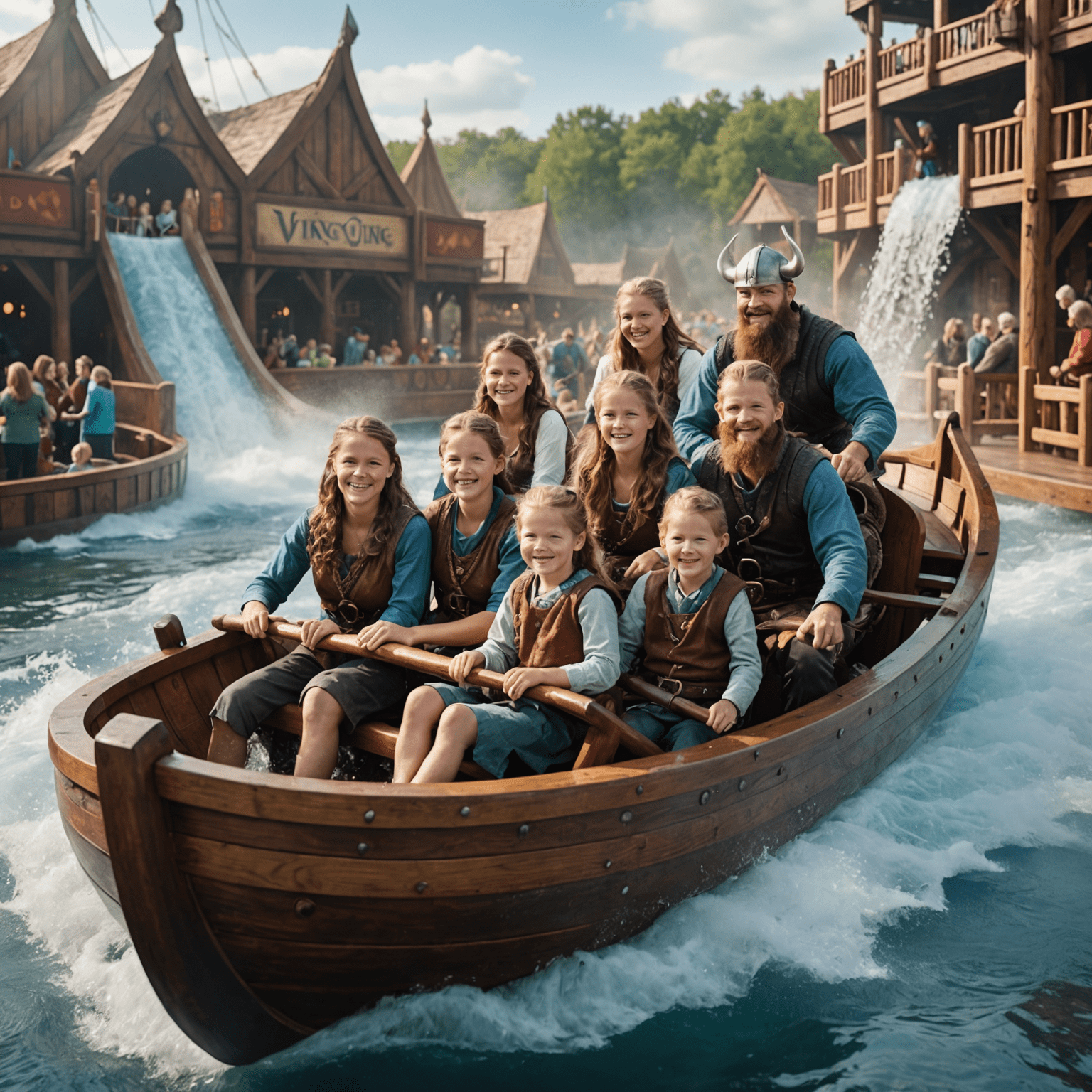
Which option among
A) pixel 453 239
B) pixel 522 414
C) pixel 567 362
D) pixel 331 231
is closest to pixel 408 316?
pixel 453 239

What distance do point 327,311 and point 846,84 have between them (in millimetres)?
9277

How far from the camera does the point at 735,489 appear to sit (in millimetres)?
3855

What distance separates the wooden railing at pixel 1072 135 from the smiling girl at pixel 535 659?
9.97 meters

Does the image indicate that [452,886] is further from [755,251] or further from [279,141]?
[279,141]

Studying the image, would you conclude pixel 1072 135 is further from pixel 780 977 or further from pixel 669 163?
pixel 669 163

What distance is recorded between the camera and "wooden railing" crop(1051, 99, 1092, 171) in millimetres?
10758

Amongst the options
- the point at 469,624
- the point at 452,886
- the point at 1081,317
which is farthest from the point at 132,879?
the point at 1081,317

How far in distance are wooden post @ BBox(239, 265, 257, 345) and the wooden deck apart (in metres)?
11.8

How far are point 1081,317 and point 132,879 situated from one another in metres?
9.05

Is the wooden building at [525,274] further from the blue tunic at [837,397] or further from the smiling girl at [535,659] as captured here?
the smiling girl at [535,659]

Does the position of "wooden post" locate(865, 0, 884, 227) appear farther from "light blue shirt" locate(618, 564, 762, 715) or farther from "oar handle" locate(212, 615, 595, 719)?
"oar handle" locate(212, 615, 595, 719)

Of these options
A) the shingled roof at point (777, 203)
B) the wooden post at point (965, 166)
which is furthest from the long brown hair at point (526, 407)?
the shingled roof at point (777, 203)

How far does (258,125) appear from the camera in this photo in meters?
19.2

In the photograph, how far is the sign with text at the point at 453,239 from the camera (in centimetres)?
2058
